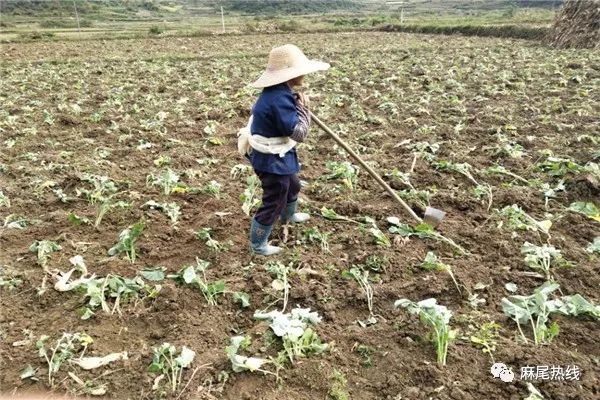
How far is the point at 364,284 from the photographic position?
12.3 feet

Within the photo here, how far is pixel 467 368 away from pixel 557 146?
183 inches

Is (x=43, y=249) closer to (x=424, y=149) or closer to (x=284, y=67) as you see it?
(x=284, y=67)

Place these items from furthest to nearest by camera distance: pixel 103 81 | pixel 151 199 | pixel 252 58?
1. pixel 252 58
2. pixel 103 81
3. pixel 151 199

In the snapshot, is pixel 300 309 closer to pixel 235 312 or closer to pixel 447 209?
pixel 235 312

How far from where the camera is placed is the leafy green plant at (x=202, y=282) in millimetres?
3705

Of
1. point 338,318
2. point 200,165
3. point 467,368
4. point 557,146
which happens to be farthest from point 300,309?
point 557,146

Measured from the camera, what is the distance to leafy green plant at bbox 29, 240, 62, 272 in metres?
4.24

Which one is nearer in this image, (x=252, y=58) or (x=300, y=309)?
(x=300, y=309)

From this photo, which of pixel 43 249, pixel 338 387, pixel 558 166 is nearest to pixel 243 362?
pixel 338 387

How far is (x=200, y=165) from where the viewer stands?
6.76m

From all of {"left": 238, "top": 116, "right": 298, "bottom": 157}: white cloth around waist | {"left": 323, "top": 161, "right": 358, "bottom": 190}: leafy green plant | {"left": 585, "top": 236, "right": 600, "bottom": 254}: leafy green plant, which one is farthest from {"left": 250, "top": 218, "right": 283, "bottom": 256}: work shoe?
{"left": 585, "top": 236, "right": 600, "bottom": 254}: leafy green plant

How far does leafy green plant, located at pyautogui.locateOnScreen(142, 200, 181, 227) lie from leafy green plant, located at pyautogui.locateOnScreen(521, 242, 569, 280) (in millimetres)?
3172

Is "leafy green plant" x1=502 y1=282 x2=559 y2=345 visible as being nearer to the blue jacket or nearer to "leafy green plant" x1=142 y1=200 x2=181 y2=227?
the blue jacket

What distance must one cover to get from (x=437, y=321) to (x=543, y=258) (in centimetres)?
133
